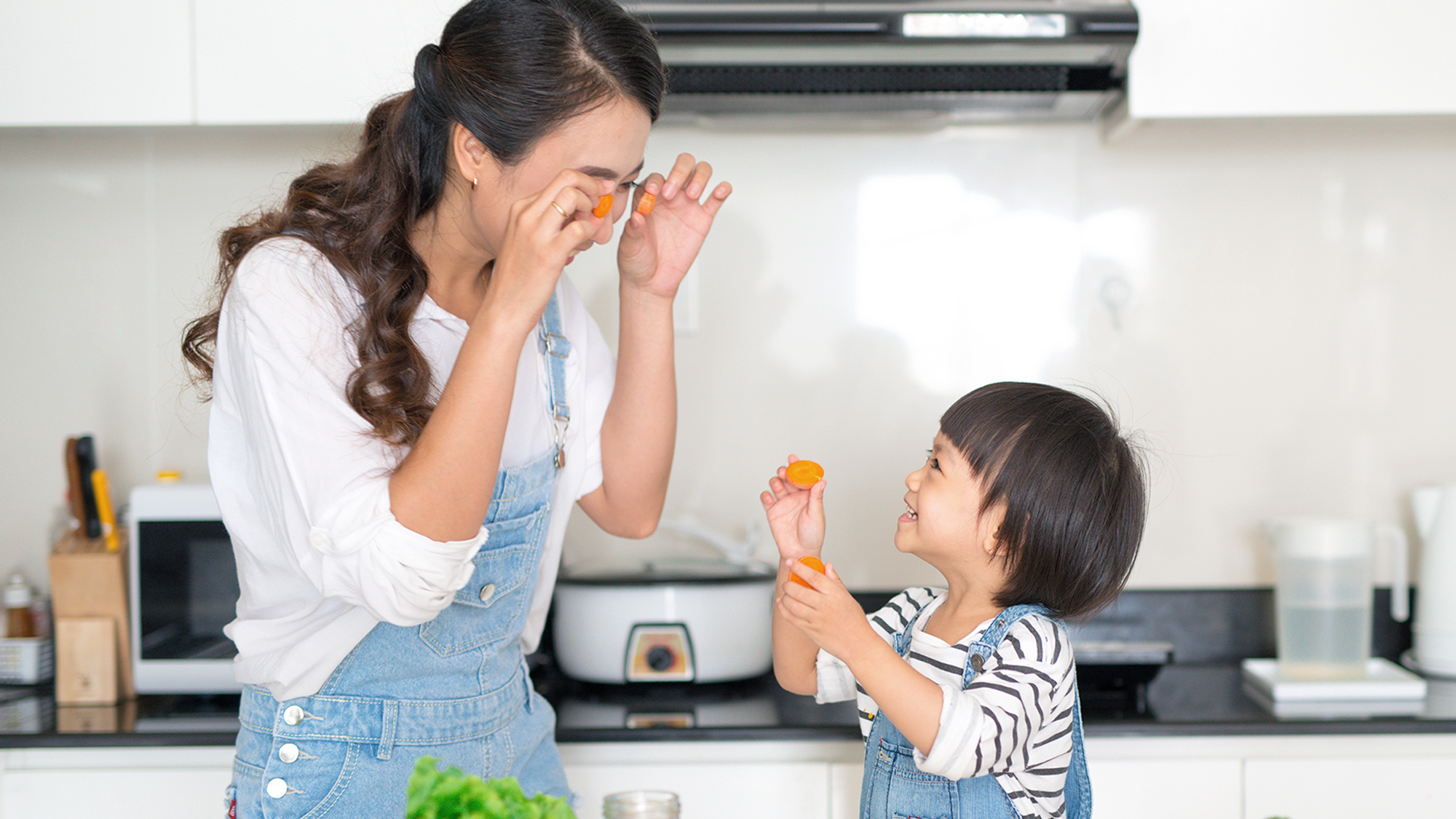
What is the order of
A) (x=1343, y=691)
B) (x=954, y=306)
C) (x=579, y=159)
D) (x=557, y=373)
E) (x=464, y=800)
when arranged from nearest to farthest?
(x=464, y=800) → (x=579, y=159) → (x=557, y=373) → (x=1343, y=691) → (x=954, y=306)

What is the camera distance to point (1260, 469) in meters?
1.87

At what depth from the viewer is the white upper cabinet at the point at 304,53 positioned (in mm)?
1530

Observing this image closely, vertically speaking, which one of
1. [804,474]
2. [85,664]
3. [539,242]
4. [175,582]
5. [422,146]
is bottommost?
[85,664]

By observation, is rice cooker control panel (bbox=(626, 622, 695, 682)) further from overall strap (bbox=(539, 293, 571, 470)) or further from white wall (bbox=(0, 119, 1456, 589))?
overall strap (bbox=(539, 293, 571, 470))

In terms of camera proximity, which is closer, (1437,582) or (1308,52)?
(1308,52)

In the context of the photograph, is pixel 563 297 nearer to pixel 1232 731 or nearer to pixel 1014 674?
pixel 1014 674

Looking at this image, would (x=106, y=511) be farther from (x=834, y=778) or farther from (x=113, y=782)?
(x=834, y=778)

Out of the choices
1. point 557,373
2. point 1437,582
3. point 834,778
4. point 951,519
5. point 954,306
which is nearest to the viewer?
point 951,519

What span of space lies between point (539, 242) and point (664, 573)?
0.89m

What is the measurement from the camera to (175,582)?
1.66 m

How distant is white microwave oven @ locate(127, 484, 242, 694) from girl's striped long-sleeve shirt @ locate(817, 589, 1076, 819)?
102cm

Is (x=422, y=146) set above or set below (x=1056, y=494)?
above

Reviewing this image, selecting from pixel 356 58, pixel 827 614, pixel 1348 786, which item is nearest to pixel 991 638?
pixel 827 614

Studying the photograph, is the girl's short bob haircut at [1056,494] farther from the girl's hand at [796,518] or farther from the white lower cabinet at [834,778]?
the white lower cabinet at [834,778]
